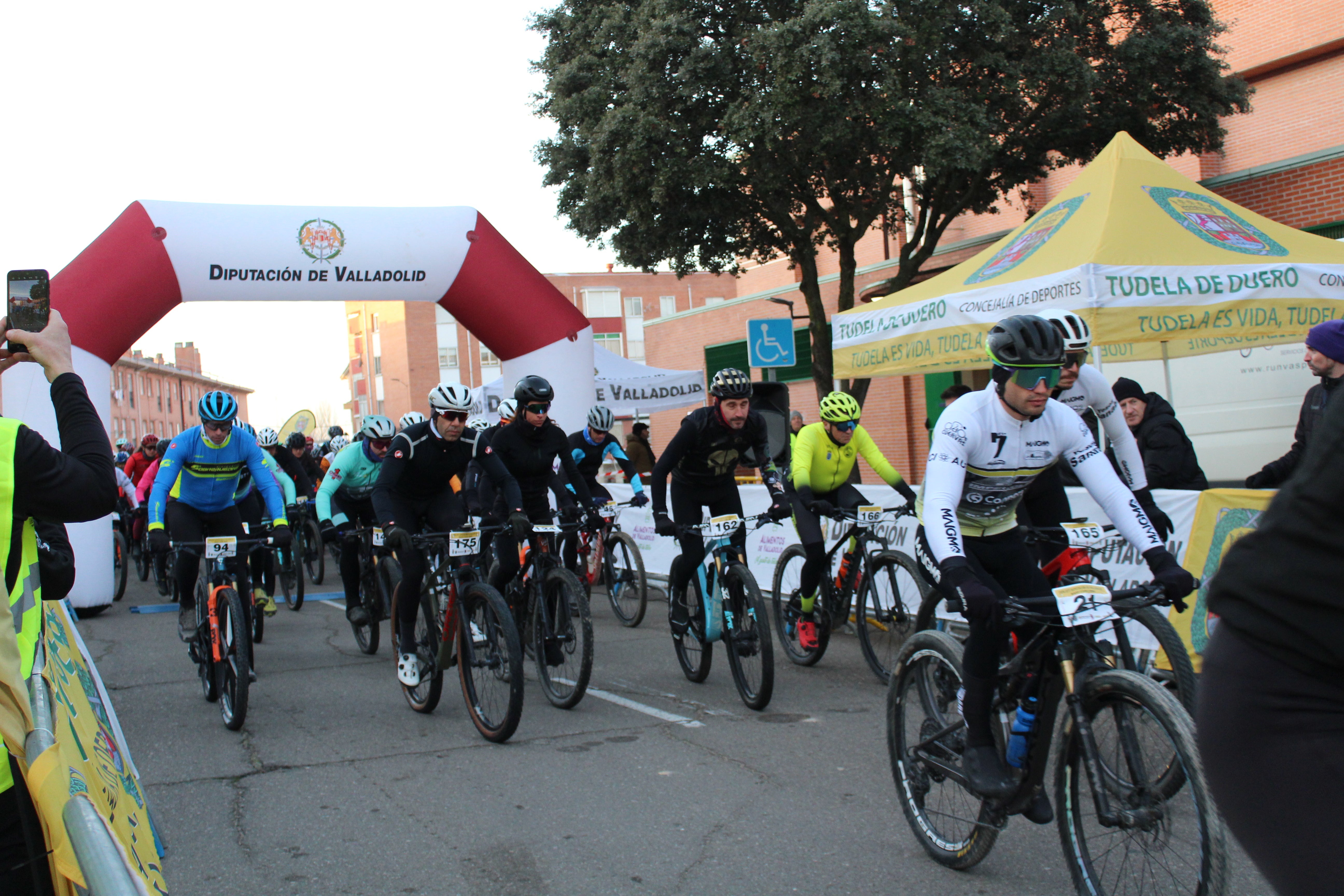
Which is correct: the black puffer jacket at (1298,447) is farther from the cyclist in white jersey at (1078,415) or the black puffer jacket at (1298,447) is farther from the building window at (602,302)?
the building window at (602,302)

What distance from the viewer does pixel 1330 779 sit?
1534 millimetres

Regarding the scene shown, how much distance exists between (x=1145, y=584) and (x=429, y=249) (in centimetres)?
1162

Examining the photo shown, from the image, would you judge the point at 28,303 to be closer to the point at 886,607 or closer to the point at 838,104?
the point at 886,607

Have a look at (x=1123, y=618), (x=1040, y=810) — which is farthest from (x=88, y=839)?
(x=1123, y=618)

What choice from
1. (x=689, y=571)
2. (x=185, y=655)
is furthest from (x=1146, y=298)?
(x=185, y=655)

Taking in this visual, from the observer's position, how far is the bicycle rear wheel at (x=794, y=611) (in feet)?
24.6

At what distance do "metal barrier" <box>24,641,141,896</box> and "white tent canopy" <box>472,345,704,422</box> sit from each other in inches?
603

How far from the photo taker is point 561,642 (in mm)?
6719

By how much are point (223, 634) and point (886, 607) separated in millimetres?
4228

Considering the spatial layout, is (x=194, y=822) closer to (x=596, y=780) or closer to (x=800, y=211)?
(x=596, y=780)

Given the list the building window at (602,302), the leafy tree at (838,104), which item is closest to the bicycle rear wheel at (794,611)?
the leafy tree at (838,104)

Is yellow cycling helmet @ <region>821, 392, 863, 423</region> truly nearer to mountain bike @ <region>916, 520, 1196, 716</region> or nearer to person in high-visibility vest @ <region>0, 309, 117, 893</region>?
mountain bike @ <region>916, 520, 1196, 716</region>

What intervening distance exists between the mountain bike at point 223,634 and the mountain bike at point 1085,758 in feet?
Answer: 13.6

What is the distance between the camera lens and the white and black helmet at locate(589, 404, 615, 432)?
10578 mm
